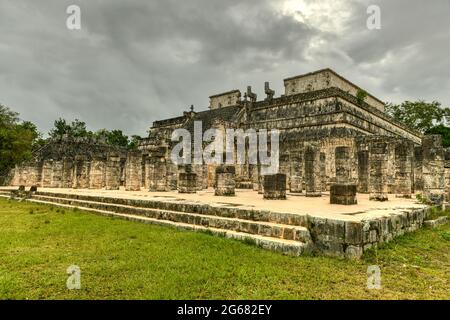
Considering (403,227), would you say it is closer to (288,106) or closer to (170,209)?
(170,209)

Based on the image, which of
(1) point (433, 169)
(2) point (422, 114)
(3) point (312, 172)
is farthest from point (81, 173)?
(2) point (422, 114)

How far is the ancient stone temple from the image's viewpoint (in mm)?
10680

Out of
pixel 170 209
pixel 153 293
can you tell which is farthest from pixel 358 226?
pixel 170 209

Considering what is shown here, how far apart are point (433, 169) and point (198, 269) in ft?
32.5

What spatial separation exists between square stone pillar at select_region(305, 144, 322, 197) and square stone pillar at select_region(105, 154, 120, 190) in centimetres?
1173

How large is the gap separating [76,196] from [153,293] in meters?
10.5

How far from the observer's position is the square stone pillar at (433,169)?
391 inches

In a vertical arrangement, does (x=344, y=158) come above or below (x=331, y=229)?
above

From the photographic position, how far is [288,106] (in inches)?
959

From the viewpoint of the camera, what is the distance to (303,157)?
43.3 feet

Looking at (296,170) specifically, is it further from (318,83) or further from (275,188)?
(318,83)

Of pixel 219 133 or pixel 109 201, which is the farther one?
pixel 219 133

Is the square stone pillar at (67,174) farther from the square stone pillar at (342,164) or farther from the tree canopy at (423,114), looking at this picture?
the tree canopy at (423,114)

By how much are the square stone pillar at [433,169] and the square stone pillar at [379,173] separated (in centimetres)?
144
